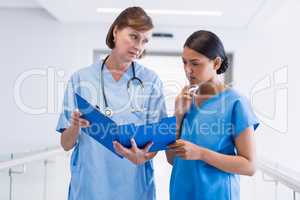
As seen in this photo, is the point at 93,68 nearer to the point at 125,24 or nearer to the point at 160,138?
the point at 125,24

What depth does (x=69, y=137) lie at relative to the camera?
1.34m

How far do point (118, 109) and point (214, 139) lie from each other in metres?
0.36

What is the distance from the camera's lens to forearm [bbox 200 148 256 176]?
1.17m

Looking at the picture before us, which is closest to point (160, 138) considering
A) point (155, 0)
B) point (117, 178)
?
point (117, 178)

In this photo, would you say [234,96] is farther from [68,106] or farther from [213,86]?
[68,106]

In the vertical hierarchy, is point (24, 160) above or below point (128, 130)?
below

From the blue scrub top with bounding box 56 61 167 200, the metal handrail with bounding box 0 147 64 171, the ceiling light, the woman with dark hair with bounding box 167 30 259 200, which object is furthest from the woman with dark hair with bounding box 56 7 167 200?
the ceiling light

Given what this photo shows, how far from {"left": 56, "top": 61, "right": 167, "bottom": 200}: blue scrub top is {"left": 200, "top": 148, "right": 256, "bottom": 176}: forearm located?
0.26m

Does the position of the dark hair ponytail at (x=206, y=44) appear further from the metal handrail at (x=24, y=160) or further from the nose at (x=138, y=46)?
the metal handrail at (x=24, y=160)

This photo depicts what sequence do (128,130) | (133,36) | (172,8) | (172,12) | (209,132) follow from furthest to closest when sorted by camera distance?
(172,12) < (172,8) < (133,36) < (209,132) < (128,130)

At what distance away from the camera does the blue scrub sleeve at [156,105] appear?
136 cm

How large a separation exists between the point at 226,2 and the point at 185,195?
2.41 m

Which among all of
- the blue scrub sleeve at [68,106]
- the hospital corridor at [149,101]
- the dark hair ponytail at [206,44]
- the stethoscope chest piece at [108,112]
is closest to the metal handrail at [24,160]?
Result: the hospital corridor at [149,101]

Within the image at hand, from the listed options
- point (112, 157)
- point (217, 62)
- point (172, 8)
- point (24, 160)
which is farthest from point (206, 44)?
point (172, 8)
